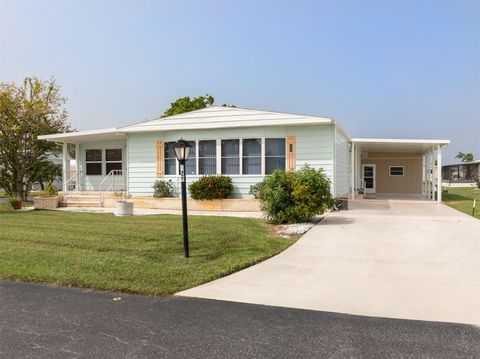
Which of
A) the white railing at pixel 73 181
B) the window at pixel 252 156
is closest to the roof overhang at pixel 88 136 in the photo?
the white railing at pixel 73 181

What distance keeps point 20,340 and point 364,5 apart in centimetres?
1260

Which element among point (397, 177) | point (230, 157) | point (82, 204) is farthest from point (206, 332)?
point (397, 177)

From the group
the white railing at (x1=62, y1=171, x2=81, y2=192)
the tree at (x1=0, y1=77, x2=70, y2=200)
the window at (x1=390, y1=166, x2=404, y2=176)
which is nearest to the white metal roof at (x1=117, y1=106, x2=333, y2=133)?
the white railing at (x1=62, y1=171, x2=81, y2=192)

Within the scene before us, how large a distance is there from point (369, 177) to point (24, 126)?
20.4 meters

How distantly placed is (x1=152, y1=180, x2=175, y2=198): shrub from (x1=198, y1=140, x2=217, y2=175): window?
133 cm

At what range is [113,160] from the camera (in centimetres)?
1719

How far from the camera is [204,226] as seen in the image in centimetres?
895

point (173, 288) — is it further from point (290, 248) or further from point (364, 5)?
point (364, 5)

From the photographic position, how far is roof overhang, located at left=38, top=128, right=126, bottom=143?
50.9 feet

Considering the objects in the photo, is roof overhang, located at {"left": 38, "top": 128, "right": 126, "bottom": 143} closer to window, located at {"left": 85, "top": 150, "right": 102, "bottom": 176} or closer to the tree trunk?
window, located at {"left": 85, "top": 150, "right": 102, "bottom": 176}

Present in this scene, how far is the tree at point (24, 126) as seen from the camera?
18.6m

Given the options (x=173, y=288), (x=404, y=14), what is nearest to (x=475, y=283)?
(x=173, y=288)

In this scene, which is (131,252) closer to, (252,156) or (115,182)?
(252,156)

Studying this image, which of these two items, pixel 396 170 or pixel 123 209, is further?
pixel 396 170
